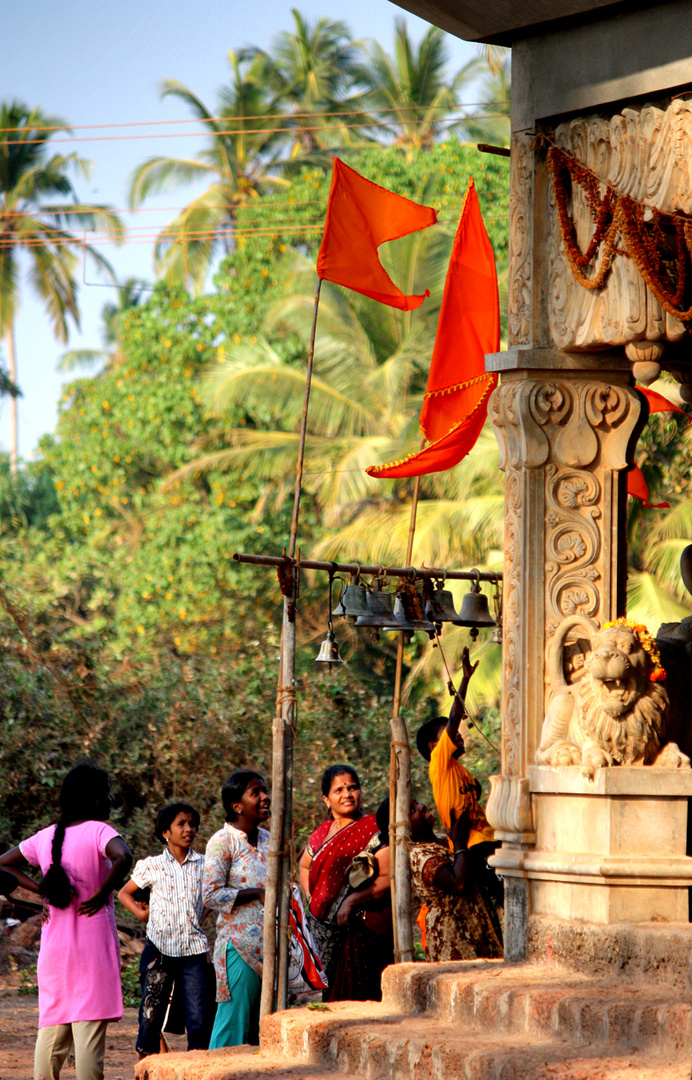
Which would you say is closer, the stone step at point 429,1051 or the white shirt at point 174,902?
the stone step at point 429,1051

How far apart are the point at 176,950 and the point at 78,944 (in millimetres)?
1163

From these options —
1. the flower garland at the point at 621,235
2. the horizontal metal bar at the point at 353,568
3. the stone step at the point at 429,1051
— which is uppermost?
the flower garland at the point at 621,235

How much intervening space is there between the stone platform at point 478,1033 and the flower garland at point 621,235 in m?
3.02

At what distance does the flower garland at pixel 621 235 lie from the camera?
6.52 metres

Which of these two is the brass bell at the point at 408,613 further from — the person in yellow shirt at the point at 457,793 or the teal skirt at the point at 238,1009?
the teal skirt at the point at 238,1009

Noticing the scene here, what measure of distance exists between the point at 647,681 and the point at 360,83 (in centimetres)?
2582

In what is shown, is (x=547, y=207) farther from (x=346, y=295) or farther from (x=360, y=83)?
(x=360, y=83)

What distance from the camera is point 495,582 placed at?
29.1 feet

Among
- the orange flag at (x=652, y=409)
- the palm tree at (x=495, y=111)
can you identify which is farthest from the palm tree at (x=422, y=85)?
the orange flag at (x=652, y=409)

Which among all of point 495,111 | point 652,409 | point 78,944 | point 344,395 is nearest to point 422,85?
point 495,111

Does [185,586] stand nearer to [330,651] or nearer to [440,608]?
[440,608]

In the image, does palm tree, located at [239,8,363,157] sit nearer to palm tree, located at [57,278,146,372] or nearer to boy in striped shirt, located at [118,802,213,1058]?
palm tree, located at [57,278,146,372]

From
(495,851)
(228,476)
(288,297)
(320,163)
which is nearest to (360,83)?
(320,163)

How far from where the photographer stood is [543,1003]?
5684 mm
